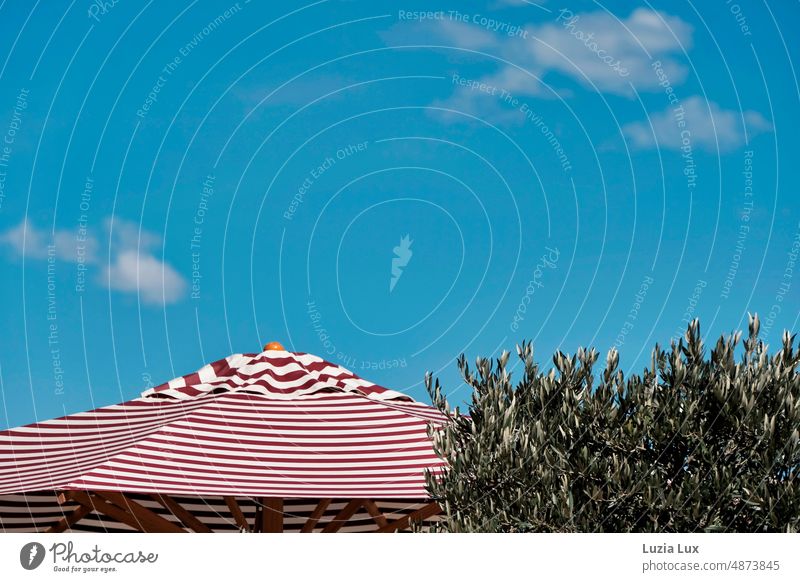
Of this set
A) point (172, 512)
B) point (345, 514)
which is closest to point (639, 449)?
point (345, 514)

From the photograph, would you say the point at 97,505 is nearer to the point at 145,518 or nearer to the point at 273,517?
the point at 145,518

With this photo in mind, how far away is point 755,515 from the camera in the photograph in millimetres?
6891

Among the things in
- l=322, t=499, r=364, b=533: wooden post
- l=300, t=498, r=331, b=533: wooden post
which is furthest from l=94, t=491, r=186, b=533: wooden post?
l=322, t=499, r=364, b=533: wooden post

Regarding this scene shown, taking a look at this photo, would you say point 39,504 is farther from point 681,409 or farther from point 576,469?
point 681,409

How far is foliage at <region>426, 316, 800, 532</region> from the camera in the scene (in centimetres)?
685

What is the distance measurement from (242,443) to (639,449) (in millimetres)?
3235

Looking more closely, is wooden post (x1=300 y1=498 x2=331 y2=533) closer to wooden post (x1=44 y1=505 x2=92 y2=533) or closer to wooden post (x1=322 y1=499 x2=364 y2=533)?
wooden post (x1=322 y1=499 x2=364 y2=533)
